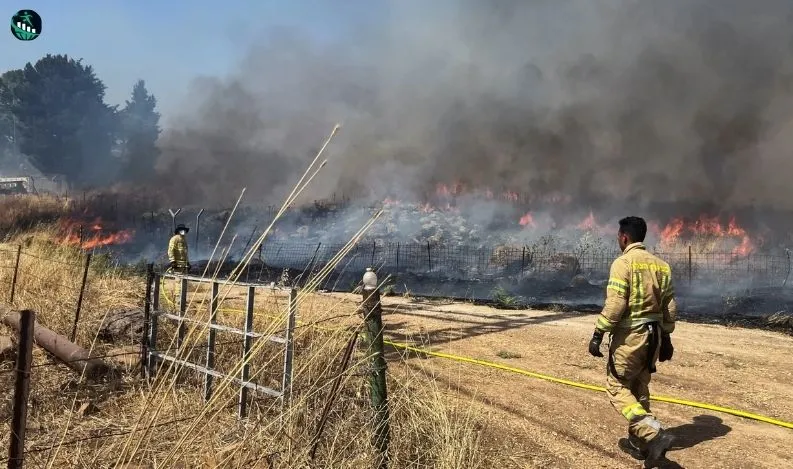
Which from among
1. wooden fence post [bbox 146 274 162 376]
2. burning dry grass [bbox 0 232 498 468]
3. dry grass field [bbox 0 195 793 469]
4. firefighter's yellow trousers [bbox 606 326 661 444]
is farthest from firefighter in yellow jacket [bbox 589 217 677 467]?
wooden fence post [bbox 146 274 162 376]

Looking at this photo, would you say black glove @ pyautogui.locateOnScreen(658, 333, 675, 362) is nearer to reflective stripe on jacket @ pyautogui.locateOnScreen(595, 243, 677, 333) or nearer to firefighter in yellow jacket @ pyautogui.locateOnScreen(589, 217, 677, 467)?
firefighter in yellow jacket @ pyautogui.locateOnScreen(589, 217, 677, 467)

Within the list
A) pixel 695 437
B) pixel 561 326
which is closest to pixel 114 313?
pixel 695 437

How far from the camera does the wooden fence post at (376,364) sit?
3021mm

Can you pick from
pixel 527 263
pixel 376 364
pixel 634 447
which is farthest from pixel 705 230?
pixel 376 364

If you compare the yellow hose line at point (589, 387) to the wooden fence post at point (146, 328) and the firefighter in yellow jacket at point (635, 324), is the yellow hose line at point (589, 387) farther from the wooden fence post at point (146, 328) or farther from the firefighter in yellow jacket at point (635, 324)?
the firefighter in yellow jacket at point (635, 324)

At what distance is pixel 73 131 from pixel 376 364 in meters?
45.1

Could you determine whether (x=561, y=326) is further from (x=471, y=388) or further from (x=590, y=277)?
(x=590, y=277)

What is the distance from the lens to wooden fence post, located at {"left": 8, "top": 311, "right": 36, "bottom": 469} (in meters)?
2.03

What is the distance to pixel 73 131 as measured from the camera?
39.9 meters

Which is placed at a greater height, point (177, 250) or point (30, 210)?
point (30, 210)

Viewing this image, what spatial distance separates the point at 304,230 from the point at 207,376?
24206mm

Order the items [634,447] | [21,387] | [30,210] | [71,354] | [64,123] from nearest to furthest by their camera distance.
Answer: [21,387], [634,447], [71,354], [30,210], [64,123]

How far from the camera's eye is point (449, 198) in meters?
28.6

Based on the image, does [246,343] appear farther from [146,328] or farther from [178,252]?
[178,252]
